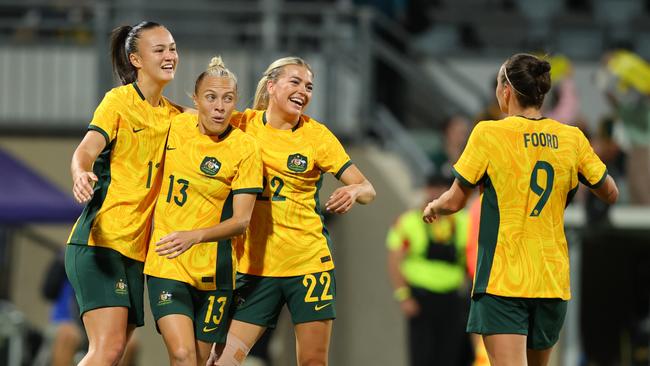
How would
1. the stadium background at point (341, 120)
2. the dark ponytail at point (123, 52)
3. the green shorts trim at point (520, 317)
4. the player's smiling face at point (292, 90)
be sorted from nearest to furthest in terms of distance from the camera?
the green shorts trim at point (520, 317)
the dark ponytail at point (123, 52)
the player's smiling face at point (292, 90)
the stadium background at point (341, 120)

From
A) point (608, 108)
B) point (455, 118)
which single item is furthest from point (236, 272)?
point (608, 108)

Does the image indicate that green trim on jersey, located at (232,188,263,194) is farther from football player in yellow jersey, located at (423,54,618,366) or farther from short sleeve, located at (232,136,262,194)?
football player in yellow jersey, located at (423,54,618,366)

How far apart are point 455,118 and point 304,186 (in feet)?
22.6

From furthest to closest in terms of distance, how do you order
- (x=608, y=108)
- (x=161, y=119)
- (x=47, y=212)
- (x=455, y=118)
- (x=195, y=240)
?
(x=608, y=108) < (x=455, y=118) < (x=47, y=212) < (x=161, y=119) < (x=195, y=240)

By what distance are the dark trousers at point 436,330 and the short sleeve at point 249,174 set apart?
18.2 feet

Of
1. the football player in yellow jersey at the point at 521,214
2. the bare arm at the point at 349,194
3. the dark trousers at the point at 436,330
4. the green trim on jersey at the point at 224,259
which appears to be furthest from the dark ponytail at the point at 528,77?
the dark trousers at the point at 436,330

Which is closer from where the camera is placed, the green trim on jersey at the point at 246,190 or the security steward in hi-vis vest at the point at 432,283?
the green trim on jersey at the point at 246,190

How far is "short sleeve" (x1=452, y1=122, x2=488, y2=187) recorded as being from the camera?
23.3 feet

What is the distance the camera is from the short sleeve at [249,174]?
730cm

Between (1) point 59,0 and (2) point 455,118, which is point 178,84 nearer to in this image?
(1) point 59,0

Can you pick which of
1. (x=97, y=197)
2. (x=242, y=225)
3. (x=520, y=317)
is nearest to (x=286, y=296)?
(x=242, y=225)

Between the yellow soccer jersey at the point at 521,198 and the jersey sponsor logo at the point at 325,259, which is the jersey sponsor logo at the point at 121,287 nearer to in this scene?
the jersey sponsor logo at the point at 325,259

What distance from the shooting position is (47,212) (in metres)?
12.5

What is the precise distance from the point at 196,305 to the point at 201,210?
0.52 metres
